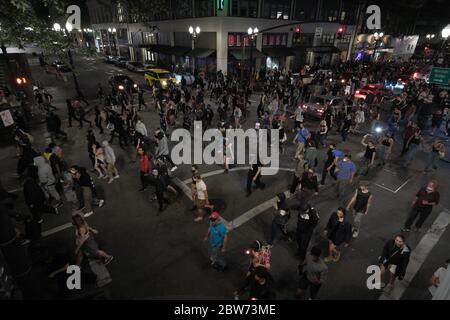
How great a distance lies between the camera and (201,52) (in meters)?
33.3

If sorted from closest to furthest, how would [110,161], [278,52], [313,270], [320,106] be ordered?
1. [313,270]
2. [110,161]
3. [320,106]
4. [278,52]

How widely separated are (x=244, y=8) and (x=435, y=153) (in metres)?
27.9

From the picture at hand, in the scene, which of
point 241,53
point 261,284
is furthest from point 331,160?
point 241,53

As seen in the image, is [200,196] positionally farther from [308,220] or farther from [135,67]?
[135,67]

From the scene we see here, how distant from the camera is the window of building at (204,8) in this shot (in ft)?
102

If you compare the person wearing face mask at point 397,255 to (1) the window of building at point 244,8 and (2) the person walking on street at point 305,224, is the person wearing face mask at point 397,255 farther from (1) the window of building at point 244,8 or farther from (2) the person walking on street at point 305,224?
(1) the window of building at point 244,8

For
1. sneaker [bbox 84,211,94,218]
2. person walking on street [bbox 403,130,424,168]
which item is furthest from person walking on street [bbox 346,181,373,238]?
sneaker [bbox 84,211,94,218]

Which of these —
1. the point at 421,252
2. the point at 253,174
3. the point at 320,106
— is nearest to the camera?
the point at 421,252

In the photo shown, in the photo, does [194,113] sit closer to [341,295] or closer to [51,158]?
[51,158]

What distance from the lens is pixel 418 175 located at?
1164cm

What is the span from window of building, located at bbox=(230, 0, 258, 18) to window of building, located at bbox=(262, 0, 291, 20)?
1.59 m

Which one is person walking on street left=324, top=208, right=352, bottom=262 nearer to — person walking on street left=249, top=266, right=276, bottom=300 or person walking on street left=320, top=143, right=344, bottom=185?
person walking on street left=249, top=266, right=276, bottom=300
